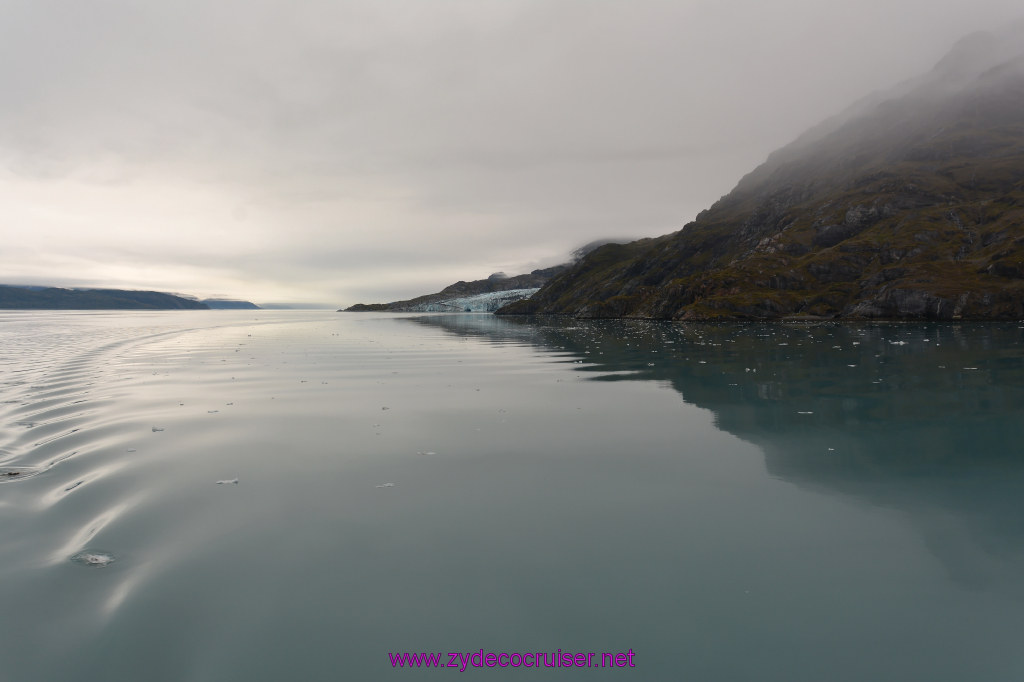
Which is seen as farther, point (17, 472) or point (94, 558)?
point (17, 472)

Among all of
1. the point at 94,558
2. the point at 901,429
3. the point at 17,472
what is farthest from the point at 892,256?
the point at 17,472

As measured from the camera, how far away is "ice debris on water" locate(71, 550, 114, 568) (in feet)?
25.2

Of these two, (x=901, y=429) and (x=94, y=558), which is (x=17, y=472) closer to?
(x=94, y=558)

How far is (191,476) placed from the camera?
→ 1178cm

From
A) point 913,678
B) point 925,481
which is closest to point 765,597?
point 913,678

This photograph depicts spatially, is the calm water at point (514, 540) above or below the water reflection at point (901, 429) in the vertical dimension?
below

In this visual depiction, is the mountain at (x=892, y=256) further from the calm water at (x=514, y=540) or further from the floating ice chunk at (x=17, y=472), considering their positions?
the floating ice chunk at (x=17, y=472)

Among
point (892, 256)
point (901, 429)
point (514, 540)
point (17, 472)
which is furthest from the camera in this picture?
point (892, 256)

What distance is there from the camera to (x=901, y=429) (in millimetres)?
15953

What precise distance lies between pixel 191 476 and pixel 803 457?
620 inches

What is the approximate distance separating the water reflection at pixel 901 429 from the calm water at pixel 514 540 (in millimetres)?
111

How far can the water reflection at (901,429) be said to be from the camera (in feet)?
29.4

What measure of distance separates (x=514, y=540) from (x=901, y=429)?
14715 millimetres

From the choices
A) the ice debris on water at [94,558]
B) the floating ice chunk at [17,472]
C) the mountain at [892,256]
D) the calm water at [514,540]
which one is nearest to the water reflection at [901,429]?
the calm water at [514,540]
